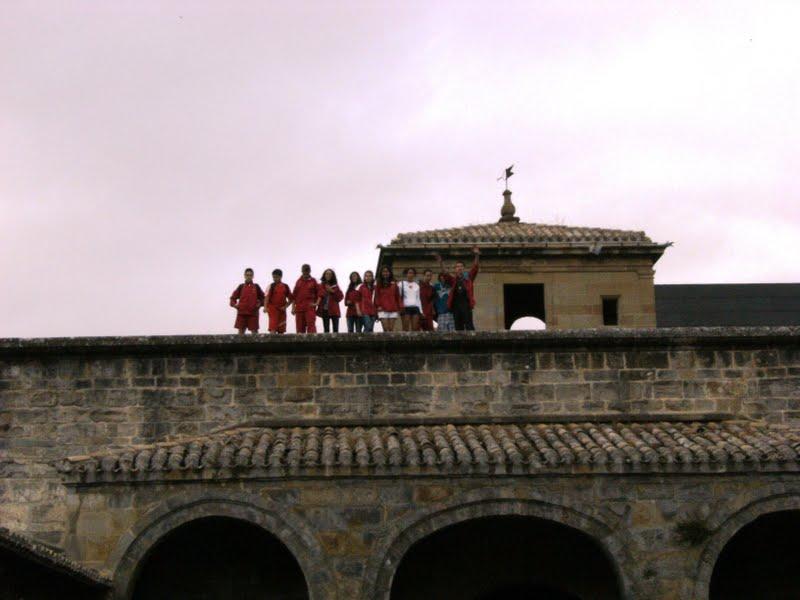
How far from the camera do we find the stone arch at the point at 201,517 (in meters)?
14.5

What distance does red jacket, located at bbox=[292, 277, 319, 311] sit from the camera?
59.7ft

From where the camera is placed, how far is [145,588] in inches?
634

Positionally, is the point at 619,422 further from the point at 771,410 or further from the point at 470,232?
the point at 470,232

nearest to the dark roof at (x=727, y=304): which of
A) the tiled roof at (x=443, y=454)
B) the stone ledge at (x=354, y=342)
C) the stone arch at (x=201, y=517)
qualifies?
the stone ledge at (x=354, y=342)

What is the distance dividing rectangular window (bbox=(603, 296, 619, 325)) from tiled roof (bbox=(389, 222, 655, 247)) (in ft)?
3.11

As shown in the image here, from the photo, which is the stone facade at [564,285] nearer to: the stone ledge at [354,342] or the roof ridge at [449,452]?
the stone ledge at [354,342]

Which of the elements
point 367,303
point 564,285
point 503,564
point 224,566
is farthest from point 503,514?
point 564,285

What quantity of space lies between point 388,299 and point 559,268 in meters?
4.47

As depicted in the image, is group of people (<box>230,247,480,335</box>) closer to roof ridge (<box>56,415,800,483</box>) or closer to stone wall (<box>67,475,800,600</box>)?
roof ridge (<box>56,415,800,483</box>)

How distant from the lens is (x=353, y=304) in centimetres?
1844

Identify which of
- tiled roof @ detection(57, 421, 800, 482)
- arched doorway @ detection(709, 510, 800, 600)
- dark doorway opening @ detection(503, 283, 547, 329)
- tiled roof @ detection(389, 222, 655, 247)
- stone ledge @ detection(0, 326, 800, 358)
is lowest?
arched doorway @ detection(709, 510, 800, 600)

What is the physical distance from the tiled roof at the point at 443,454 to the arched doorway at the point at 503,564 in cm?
135

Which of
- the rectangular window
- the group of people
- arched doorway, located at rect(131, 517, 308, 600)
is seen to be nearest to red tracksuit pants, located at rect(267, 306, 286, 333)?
the group of people

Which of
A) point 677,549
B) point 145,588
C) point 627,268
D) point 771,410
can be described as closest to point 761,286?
point 627,268
